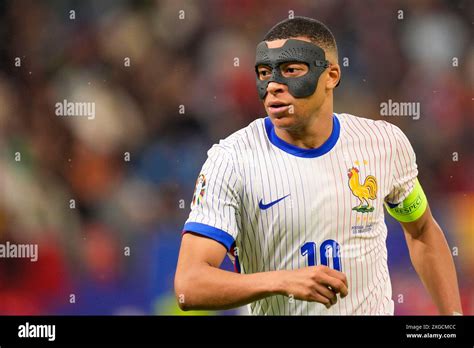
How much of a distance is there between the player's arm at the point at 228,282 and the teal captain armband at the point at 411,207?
1.06 meters

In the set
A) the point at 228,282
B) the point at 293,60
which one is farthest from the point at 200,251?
the point at 293,60

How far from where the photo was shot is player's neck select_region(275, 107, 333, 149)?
12.6 ft

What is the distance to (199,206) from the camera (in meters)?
3.58

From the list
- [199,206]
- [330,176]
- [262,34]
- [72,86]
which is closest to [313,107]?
[330,176]

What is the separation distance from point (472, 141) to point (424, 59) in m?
0.69

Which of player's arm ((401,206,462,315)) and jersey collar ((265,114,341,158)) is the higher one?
jersey collar ((265,114,341,158))

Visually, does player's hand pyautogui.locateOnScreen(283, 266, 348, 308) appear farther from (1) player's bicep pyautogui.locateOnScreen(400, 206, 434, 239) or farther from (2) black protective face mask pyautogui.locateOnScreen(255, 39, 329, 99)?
(1) player's bicep pyautogui.locateOnScreen(400, 206, 434, 239)

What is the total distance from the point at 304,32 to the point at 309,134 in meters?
0.48

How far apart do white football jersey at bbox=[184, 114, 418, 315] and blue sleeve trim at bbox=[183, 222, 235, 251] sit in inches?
2.7

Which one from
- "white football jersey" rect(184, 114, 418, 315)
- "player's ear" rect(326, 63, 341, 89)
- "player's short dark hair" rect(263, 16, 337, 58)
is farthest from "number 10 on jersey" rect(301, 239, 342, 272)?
"player's short dark hair" rect(263, 16, 337, 58)

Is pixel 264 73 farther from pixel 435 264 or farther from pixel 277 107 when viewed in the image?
pixel 435 264

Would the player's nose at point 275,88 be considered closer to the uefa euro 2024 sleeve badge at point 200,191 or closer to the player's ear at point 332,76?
the player's ear at point 332,76

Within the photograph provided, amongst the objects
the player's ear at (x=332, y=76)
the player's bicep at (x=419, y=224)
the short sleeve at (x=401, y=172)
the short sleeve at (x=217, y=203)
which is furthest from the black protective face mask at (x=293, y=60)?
the player's bicep at (x=419, y=224)

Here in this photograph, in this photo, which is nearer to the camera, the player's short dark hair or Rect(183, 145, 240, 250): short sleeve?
Rect(183, 145, 240, 250): short sleeve
